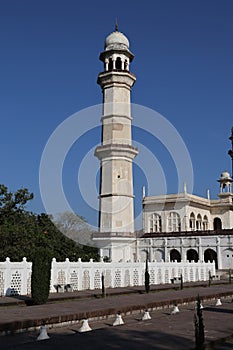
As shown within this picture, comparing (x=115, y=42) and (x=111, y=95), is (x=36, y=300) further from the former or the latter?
(x=115, y=42)

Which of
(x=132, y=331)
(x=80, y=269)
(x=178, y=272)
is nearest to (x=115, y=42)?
(x=178, y=272)

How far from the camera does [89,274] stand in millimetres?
24156

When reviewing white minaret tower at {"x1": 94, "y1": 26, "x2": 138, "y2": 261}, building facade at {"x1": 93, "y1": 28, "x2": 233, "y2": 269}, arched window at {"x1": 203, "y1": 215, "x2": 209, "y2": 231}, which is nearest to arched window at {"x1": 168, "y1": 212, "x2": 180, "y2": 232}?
arched window at {"x1": 203, "y1": 215, "x2": 209, "y2": 231}

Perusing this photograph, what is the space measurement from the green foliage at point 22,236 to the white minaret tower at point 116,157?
431cm

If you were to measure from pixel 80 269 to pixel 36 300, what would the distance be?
7.15 m

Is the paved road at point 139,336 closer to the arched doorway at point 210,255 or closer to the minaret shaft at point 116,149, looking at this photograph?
the minaret shaft at point 116,149

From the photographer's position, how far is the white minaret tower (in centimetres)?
4050

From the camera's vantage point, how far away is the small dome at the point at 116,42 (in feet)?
145

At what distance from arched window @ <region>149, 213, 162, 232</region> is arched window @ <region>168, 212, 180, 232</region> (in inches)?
51.9

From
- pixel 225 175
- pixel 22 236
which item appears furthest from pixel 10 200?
pixel 225 175

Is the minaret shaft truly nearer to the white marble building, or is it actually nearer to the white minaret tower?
the white minaret tower

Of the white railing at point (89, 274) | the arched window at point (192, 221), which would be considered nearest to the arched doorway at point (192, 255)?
the arched window at point (192, 221)

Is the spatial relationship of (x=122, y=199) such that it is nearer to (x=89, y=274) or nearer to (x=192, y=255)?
(x=192, y=255)

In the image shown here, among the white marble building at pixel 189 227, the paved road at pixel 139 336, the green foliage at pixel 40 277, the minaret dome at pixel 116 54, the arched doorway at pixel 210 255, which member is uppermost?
the minaret dome at pixel 116 54
